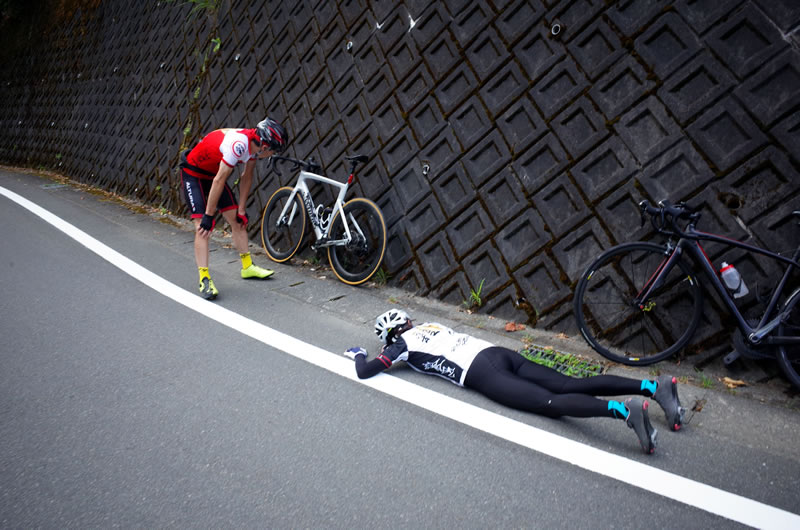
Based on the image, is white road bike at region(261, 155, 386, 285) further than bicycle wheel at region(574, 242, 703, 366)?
Yes

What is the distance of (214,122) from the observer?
29.8 ft

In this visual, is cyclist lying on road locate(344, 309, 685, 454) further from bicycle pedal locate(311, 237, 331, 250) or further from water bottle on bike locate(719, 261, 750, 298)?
bicycle pedal locate(311, 237, 331, 250)

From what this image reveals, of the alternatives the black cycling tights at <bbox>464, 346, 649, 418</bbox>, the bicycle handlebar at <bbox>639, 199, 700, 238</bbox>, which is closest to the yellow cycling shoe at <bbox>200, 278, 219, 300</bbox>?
the black cycling tights at <bbox>464, 346, 649, 418</bbox>

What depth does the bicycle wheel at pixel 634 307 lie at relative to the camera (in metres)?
4.05

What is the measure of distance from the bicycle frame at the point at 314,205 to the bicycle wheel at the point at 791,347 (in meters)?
4.19

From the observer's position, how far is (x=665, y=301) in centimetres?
420

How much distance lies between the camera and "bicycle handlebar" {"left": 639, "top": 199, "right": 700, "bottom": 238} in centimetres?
385

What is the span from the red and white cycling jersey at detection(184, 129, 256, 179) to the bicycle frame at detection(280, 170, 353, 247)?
111 cm

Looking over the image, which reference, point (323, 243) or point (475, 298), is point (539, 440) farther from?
point (323, 243)

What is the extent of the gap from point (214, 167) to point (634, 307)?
4559mm

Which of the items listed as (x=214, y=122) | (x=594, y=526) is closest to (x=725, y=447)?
(x=594, y=526)

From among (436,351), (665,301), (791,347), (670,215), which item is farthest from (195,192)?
(791,347)

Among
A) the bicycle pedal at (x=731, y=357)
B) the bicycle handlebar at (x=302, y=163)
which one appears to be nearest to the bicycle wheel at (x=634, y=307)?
the bicycle pedal at (x=731, y=357)

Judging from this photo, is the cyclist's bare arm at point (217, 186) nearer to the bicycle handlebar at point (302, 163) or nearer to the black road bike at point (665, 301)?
the bicycle handlebar at point (302, 163)
